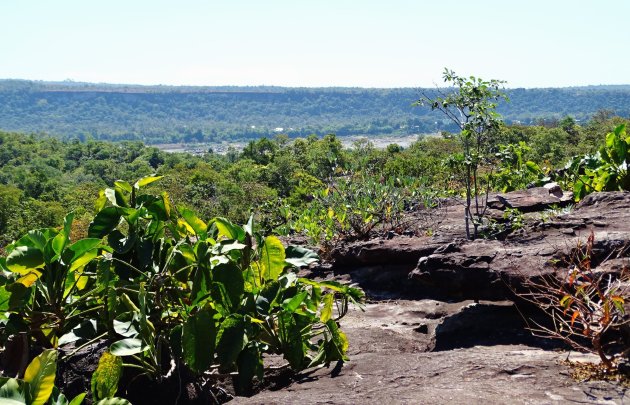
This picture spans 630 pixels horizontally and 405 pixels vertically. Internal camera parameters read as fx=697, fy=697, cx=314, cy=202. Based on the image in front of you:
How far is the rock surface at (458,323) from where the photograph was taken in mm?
2305

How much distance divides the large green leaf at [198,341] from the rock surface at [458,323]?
0.66 ft

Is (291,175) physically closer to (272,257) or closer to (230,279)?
(272,257)

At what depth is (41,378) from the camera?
6.60ft

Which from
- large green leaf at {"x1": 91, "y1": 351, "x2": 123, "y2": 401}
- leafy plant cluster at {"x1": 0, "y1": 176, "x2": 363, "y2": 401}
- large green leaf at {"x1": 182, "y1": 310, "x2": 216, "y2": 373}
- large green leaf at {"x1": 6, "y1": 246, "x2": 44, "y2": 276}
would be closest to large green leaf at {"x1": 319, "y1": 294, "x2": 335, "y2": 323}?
leafy plant cluster at {"x1": 0, "y1": 176, "x2": 363, "y2": 401}

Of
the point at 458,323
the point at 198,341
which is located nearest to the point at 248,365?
the point at 198,341

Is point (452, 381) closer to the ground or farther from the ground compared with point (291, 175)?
farther from the ground

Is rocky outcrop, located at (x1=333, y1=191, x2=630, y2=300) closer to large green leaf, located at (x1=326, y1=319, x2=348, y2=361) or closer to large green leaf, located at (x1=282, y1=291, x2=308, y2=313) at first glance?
large green leaf, located at (x1=326, y1=319, x2=348, y2=361)

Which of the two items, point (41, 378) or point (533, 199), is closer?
point (41, 378)

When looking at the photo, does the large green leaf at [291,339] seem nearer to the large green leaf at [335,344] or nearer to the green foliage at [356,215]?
the large green leaf at [335,344]

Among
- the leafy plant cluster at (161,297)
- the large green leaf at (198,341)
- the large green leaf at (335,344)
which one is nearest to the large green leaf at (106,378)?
the leafy plant cluster at (161,297)

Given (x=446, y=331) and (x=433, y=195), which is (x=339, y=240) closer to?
(x=433, y=195)

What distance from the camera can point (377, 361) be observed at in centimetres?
276

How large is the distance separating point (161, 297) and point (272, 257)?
0.49 m

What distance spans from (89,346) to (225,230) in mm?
704
